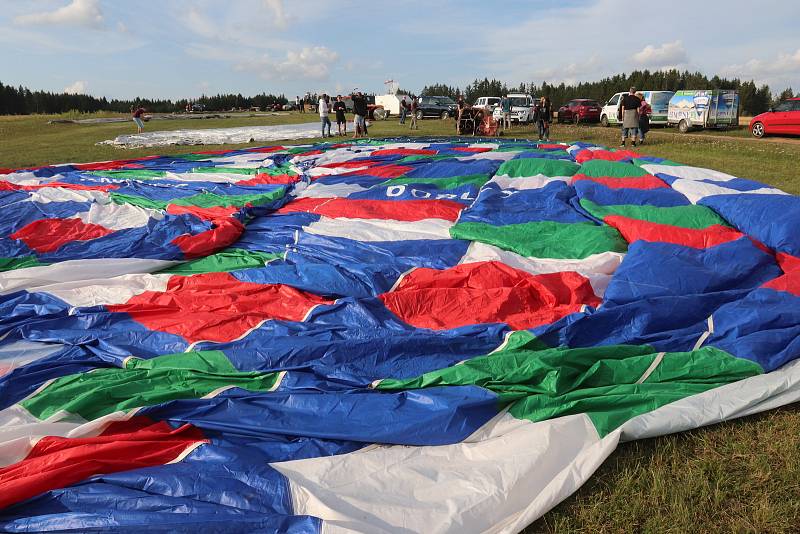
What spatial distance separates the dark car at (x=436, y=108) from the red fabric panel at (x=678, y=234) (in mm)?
21407

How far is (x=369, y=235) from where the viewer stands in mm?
4328

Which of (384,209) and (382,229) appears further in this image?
(384,209)

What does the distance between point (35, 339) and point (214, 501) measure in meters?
1.81

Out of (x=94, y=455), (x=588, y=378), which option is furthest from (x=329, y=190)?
(x=94, y=455)

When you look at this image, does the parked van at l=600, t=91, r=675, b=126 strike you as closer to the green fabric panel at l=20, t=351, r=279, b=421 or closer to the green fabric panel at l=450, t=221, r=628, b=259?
the green fabric panel at l=450, t=221, r=628, b=259

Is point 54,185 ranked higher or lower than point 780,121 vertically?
lower

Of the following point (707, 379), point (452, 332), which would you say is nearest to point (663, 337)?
point (707, 379)

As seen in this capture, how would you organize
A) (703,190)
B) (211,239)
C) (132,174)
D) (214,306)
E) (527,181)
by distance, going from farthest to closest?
1. (132,174)
2. (527,181)
3. (703,190)
4. (211,239)
5. (214,306)

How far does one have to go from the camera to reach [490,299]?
9.90 feet

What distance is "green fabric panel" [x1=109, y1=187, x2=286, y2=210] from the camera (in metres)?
5.32

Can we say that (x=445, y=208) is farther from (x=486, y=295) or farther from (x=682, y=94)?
(x=682, y=94)

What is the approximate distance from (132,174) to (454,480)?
279 inches

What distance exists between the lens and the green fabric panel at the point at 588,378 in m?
2.12

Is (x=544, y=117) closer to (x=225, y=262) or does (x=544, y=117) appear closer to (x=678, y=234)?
(x=678, y=234)
